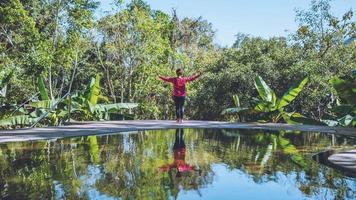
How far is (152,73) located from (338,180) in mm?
17454

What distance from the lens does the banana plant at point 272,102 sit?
14250mm

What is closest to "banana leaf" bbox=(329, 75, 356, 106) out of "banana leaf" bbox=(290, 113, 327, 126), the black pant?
"banana leaf" bbox=(290, 113, 327, 126)

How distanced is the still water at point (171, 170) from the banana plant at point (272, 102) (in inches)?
192

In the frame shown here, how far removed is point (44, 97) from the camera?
14.2 metres

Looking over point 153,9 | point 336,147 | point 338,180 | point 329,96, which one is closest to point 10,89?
point 153,9

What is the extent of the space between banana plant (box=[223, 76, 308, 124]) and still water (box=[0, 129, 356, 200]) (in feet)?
16.0

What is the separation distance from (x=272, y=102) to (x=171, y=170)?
9.55 m

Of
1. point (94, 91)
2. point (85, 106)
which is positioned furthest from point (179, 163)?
point (94, 91)

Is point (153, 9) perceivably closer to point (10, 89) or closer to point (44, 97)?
point (10, 89)

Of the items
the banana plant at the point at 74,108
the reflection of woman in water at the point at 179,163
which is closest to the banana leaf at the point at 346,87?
the reflection of woman in water at the point at 179,163

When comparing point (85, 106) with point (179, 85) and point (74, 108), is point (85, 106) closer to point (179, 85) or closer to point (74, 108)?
point (74, 108)

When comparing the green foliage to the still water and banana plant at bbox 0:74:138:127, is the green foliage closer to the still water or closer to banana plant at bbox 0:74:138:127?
Answer: banana plant at bbox 0:74:138:127

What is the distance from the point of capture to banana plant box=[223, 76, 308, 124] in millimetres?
14250

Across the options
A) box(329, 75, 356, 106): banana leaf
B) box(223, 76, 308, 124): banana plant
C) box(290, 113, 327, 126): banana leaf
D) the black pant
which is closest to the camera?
box(329, 75, 356, 106): banana leaf
